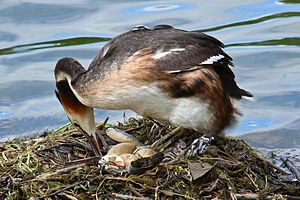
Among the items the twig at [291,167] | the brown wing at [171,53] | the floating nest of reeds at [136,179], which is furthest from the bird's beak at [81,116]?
the twig at [291,167]

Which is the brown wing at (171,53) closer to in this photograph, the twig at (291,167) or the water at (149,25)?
the twig at (291,167)

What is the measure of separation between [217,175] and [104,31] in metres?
5.97

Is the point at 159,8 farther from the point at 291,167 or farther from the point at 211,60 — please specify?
the point at 291,167

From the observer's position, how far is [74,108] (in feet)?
19.7

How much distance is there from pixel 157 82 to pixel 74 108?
1.05 meters

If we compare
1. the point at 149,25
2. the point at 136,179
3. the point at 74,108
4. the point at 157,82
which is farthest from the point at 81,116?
the point at 149,25

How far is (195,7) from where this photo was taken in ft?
37.2

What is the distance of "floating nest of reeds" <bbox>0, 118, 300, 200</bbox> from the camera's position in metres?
4.86

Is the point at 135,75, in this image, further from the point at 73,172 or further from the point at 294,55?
the point at 294,55

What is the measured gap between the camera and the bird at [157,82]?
18.1ft

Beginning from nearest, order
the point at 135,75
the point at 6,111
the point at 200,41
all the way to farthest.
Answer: the point at 135,75
the point at 200,41
the point at 6,111

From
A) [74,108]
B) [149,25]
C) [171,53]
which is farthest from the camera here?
[149,25]

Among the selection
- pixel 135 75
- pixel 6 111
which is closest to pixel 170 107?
pixel 135 75

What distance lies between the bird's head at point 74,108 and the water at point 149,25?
6.22 feet
